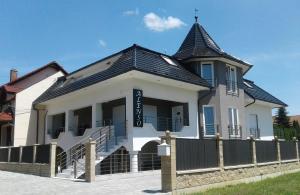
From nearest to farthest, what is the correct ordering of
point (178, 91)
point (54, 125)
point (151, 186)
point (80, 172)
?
point (151, 186) → point (80, 172) → point (178, 91) → point (54, 125)

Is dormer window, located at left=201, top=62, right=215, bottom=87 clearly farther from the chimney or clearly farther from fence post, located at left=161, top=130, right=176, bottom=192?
the chimney

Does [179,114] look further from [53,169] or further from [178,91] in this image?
[53,169]

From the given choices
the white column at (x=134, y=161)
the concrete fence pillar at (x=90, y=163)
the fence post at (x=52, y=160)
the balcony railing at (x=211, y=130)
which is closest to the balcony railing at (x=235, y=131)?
the balcony railing at (x=211, y=130)

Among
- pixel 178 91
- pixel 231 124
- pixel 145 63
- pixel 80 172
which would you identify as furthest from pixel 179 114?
pixel 80 172

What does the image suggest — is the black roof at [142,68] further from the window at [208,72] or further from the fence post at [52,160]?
the fence post at [52,160]

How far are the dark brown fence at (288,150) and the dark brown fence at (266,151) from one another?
1179 millimetres

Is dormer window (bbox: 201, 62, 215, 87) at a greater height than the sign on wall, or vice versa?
dormer window (bbox: 201, 62, 215, 87)

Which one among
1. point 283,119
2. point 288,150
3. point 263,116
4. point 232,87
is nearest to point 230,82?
point 232,87

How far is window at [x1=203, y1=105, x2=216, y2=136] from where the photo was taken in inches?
845

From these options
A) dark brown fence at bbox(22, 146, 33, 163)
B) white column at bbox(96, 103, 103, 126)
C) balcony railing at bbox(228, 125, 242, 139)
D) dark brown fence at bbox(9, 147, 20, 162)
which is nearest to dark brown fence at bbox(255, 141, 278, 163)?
balcony railing at bbox(228, 125, 242, 139)

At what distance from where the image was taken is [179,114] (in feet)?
72.4

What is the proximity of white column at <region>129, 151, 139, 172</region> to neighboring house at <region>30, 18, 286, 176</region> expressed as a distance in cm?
5

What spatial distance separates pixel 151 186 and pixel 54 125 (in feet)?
57.7

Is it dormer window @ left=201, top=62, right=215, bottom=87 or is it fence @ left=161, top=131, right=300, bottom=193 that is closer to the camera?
fence @ left=161, top=131, right=300, bottom=193
